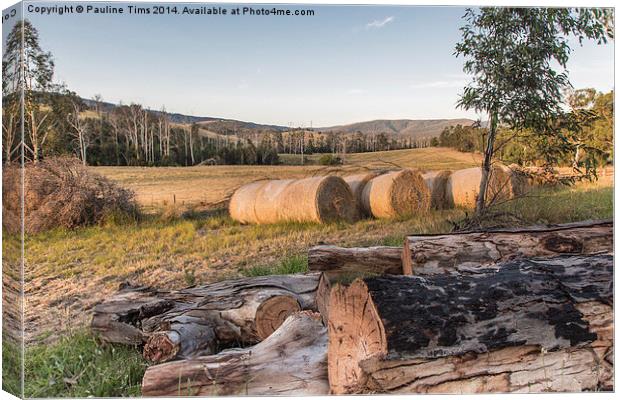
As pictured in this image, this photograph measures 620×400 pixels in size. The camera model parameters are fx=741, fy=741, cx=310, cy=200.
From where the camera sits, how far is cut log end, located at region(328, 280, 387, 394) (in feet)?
15.0

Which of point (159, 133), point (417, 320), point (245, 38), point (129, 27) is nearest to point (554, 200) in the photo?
point (417, 320)

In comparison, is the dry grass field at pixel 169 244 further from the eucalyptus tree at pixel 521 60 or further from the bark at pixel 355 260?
the eucalyptus tree at pixel 521 60

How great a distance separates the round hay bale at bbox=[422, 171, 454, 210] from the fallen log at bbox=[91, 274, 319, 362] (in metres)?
1.37

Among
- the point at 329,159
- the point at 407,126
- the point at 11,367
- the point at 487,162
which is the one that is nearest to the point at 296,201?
the point at 329,159

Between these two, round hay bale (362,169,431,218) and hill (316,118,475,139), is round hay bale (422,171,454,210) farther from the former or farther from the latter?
hill (316,118,475,139)

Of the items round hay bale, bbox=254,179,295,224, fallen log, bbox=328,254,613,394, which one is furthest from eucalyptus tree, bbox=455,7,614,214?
round hay bale, bbox=254,179,295,224

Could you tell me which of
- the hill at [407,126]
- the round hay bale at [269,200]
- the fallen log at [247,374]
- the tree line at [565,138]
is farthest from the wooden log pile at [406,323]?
the hill at [407,126]

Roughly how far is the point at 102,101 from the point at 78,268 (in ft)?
4.27

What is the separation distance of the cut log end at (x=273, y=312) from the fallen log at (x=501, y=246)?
104 cm

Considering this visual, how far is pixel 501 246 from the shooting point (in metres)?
6.12

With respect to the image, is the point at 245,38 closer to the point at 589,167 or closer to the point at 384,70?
the point at 384,70

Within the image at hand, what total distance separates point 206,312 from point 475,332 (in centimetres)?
218

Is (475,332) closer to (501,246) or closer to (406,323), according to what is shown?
(406,323)

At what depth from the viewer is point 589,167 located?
627cm
